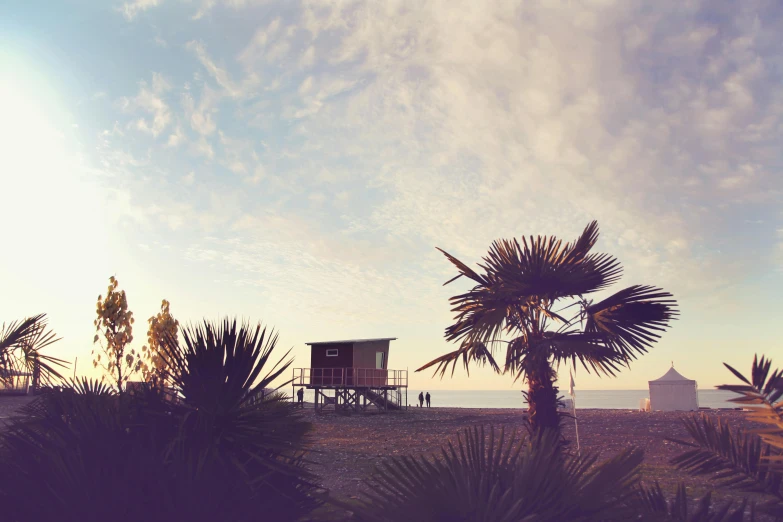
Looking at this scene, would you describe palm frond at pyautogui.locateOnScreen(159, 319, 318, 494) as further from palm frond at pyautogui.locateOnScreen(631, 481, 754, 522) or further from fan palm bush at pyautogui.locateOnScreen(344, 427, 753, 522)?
palm frond at pyautogui.locateOnScreen(631, 481, 754, 522)

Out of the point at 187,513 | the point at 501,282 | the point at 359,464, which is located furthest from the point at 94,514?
the point at 359,464

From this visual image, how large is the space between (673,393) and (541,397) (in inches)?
1358

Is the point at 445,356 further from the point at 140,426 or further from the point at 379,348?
the point at 379,348

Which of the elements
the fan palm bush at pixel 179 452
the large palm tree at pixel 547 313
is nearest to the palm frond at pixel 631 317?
the large palm tree at pixel 547 313

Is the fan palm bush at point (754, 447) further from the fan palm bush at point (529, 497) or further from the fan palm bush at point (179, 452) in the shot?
the fan palm bush at point (179, 452)

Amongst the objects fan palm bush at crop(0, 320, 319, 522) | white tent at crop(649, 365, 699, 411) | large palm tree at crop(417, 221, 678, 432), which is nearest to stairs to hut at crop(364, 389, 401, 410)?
white tent at crop(649, 365, 699, 411)

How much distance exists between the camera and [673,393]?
127ft

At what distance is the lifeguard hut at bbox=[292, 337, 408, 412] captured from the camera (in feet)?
138

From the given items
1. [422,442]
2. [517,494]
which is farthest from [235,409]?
[422,442]

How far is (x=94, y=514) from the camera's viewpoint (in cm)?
275

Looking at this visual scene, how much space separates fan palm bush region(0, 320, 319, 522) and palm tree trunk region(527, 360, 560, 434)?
6281 mm

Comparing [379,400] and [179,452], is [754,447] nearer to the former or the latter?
[179,452]

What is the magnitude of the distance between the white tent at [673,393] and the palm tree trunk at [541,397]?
111 feet

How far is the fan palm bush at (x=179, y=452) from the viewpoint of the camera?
9.26ft
